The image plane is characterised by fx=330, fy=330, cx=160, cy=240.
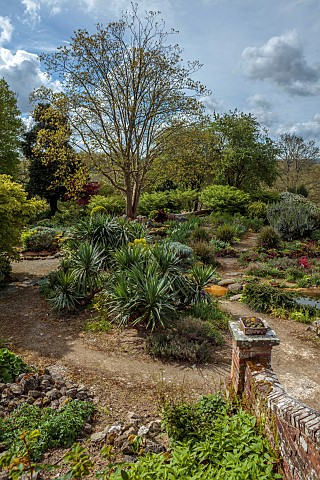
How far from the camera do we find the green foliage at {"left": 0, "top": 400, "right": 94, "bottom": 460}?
3.13 metres

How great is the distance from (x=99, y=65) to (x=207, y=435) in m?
14.1

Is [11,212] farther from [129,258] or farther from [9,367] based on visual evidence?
[9,367]

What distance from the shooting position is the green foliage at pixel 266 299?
805 centimetres

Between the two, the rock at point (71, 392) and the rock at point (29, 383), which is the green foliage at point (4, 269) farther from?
the rock at point (71, 392)

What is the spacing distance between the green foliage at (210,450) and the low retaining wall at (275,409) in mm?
143

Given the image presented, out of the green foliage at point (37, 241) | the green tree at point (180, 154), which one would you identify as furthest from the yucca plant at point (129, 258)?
the green tree at point (180, 154)

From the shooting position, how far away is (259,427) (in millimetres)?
3061

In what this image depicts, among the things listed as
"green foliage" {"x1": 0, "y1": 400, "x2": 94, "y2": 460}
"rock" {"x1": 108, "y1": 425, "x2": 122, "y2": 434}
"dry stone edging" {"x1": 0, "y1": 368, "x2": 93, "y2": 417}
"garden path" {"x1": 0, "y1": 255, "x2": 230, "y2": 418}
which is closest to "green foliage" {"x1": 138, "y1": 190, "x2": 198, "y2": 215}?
"garden path" {"x1": 0, "y1": 255, "x2": 230, "y2": 418}

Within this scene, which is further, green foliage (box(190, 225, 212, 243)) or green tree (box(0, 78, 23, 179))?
green tree (box(0, 78, 23, 179))

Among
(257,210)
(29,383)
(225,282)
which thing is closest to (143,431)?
(29,383)

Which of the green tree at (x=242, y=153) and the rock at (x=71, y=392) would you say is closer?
the rock at (x=71, y=392)

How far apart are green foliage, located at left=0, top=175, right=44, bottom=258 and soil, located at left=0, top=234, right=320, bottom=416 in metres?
1.68

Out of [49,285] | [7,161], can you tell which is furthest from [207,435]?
[7,161]

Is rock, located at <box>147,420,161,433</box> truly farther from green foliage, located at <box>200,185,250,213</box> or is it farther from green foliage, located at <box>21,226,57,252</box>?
green foliage, located at <box>200,185,250,213</box>
